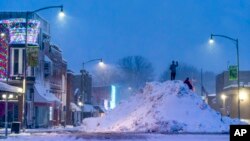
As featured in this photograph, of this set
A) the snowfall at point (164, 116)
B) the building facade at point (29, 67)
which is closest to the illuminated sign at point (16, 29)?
the building facade at point (29, 67)

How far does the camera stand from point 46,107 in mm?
64250

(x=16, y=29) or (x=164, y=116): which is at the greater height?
(x=16, y=29)

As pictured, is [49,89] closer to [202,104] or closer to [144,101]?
[144,101]

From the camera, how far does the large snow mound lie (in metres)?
37.8

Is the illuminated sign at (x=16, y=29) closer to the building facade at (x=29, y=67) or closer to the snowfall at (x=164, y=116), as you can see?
the building facade at (x=29, y=67)

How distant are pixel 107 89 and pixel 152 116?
100536mm

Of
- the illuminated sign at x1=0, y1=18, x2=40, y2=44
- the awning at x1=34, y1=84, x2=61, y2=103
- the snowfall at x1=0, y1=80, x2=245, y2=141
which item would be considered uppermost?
the illuminated sign at x1=0, y1=18, x2=40, y2=44

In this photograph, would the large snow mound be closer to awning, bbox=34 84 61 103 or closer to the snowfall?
the snowfall

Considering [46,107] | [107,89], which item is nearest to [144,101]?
[46,107]

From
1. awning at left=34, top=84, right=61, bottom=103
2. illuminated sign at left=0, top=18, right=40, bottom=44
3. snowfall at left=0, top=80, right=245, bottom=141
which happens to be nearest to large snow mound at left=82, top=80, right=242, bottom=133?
snowfall at left=0, top=80, right=245, bottom=141

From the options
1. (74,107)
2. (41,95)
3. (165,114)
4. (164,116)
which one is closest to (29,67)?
(41,95)

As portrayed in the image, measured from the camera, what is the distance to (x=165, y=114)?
39.2 meters

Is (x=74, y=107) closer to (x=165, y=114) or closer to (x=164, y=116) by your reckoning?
(x=165, y=114)

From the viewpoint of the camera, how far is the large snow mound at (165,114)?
37.8m
